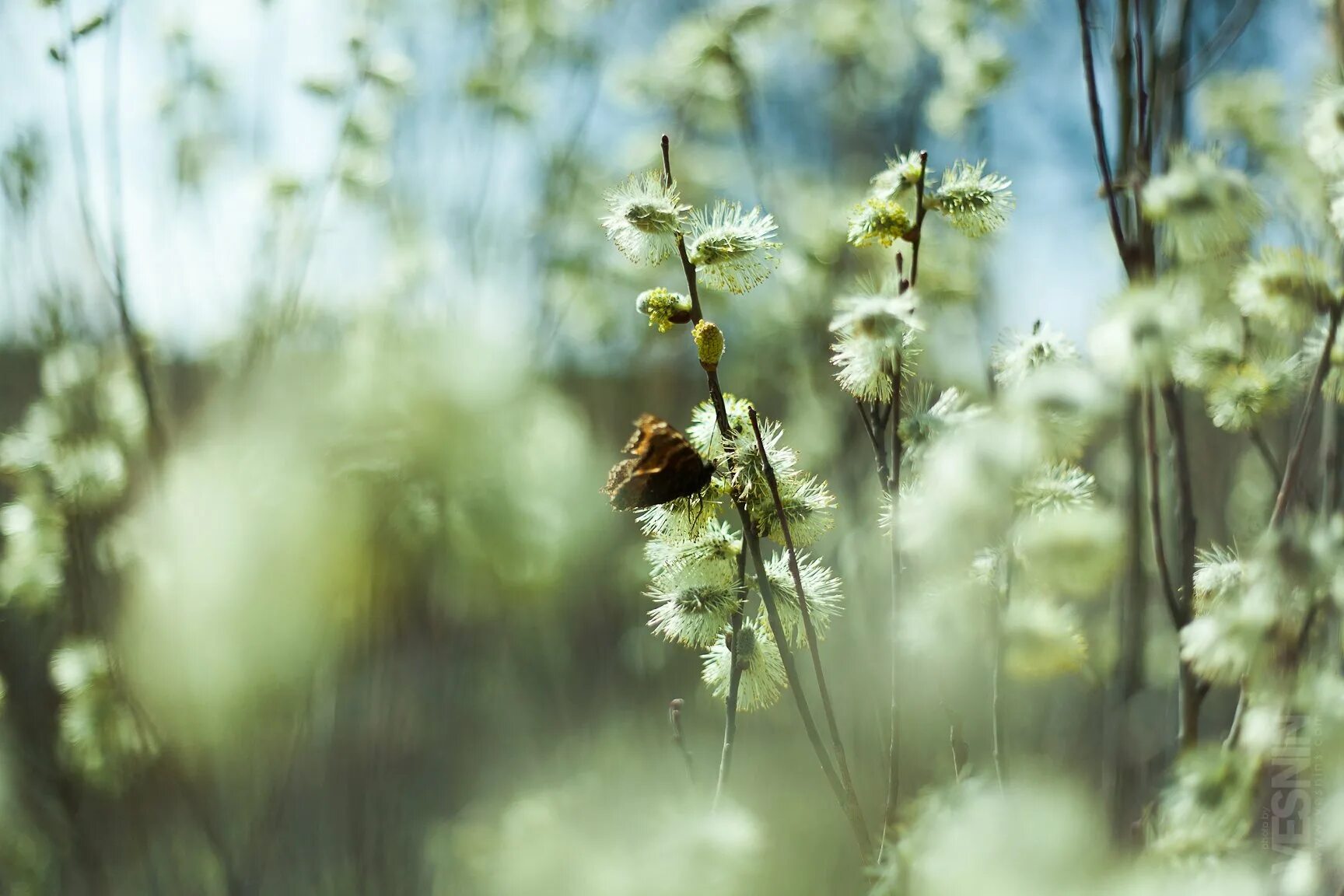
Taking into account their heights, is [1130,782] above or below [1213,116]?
below

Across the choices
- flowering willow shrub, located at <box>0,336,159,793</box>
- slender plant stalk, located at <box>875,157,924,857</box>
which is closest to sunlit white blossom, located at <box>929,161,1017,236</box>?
slender plant stalk, located at <box>875,157,924,857</box>

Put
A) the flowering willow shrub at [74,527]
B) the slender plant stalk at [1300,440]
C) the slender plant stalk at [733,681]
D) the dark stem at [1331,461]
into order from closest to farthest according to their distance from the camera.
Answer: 1. the slender plant stalk at [1300,440]
2. the slender plant stalk at [733,681]
3. the dark stem at [1331,461]
4. the flowering willow shrub at [74,527]

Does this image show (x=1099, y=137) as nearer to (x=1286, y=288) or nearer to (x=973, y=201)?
(x=973, y=201)

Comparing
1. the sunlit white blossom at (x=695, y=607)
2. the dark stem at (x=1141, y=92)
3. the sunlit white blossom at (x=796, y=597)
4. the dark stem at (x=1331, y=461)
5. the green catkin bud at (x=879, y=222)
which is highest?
the dark stem at (x=1141, y=92)

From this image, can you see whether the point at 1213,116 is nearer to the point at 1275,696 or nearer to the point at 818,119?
the point at 818,119

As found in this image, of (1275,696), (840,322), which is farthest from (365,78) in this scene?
(1275,696)

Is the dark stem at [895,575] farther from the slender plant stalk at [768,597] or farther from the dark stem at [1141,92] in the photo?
the dark stem at [1141,92]

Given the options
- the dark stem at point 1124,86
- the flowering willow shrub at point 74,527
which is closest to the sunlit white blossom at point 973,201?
the dark stem at point 1124,86
